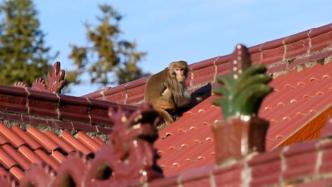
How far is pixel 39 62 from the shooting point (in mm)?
45031

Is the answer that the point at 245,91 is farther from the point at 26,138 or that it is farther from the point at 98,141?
the point at 98,141

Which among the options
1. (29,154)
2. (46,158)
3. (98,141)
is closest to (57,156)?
(46,158)

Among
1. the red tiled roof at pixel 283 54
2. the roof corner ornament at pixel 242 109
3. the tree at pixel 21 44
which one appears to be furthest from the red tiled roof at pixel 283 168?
the tree at pixel 21 44

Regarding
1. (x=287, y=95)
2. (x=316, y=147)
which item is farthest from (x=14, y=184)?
(x=287, y=95)

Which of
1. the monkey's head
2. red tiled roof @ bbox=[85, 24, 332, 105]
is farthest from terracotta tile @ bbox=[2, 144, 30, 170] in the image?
the monkey's head

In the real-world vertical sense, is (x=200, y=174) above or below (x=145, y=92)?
below

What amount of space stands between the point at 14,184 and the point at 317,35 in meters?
6.03

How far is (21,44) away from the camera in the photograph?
1793 inches

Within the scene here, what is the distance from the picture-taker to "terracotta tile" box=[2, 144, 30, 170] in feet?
36.0

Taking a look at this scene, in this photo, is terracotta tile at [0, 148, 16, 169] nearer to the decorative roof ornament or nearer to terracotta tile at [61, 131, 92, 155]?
terracotta tile at [61, 131, 92, 155]

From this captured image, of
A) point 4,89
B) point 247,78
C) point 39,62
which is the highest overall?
point 39,62

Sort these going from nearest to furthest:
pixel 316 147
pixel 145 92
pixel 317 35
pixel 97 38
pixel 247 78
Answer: pixel 316 147, pixel 247 78, pixel 317 35, pixel 145 92, pixel 97 38

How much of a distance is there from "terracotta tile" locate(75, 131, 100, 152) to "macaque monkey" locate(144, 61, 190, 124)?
1530 mm

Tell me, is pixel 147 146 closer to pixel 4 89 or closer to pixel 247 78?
pixel 247 78
